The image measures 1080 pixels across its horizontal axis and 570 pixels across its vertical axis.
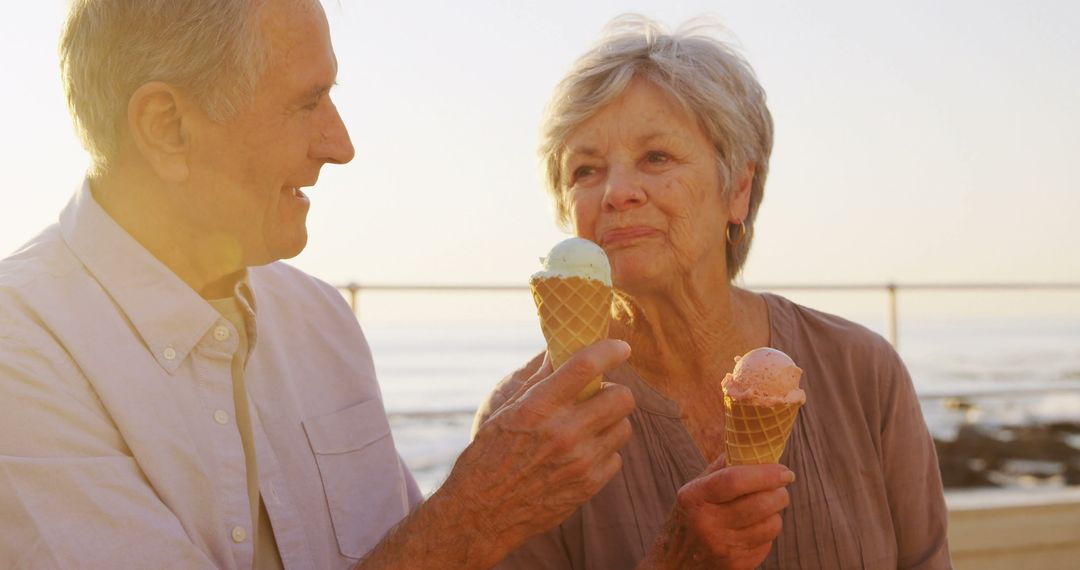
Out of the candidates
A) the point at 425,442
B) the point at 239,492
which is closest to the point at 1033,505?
the point at 239,492

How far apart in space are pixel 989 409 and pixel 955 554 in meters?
17.4

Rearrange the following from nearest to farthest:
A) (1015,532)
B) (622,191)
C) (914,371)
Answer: (622,191)
(1015,532)
(914,371)

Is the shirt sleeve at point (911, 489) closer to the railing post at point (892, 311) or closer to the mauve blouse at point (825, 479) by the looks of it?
the mauve blouse at point (825, 479)

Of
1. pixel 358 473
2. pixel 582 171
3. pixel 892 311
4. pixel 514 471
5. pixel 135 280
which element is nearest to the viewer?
pixel 514 471

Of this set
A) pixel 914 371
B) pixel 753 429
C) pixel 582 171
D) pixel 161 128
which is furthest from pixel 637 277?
pixel 914 371

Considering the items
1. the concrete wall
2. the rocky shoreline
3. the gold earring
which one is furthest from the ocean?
the gold earring

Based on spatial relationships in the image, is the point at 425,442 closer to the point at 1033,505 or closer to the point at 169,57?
the point at 1033,505

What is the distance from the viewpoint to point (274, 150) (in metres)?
1.96

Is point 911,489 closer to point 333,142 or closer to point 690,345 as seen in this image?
point 690,345

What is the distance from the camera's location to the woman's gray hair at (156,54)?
187cm

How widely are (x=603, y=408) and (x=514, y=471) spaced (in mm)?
186

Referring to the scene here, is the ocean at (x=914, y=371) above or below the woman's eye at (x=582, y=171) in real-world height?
below

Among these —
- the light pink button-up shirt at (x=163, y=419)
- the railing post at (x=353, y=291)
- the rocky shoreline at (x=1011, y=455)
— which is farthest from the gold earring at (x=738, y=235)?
the rocky shoreline at (x=1011, y=455)

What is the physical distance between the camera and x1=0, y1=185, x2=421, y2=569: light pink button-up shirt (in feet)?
5.31
